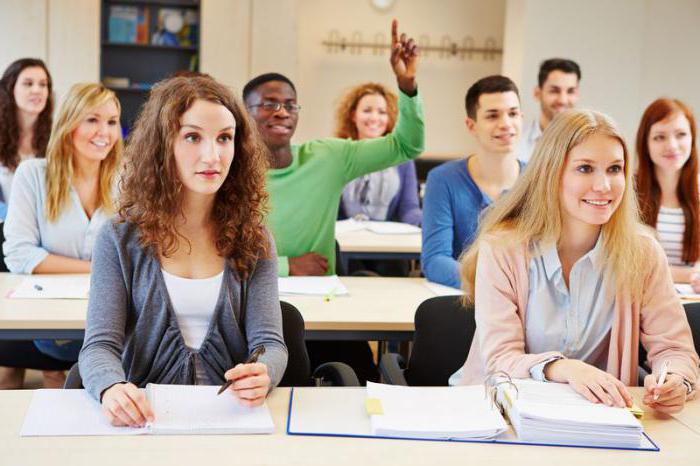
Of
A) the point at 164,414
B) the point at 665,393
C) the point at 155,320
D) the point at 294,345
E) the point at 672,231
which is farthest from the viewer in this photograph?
the point at 672,231

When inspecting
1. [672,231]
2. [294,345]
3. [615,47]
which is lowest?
[294,345]

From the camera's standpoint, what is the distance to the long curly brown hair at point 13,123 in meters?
4.68

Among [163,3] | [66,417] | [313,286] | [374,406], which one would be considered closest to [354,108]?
[313,286]

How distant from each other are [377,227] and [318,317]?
2.04 meters

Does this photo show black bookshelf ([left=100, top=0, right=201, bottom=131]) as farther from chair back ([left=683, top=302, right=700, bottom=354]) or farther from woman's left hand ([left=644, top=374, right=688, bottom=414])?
woman's left hand ([left=644, top=374, right=688, bottom=414])

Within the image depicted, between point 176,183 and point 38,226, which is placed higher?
point 176,183

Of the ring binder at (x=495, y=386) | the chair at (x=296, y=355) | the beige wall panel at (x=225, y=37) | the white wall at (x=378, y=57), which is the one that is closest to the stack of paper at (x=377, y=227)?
the chair at (x=296, y=355)

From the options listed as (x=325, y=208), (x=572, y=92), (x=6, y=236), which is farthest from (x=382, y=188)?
(x=6, y=236)

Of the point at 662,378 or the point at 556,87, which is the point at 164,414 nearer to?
the point at 662,378

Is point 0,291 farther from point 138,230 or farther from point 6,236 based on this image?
point 138,230

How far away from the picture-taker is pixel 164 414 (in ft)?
5.63

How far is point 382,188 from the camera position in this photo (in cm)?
515

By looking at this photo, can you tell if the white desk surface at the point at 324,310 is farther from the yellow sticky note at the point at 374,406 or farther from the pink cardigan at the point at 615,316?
the yellow sticky note at the point at 374,406

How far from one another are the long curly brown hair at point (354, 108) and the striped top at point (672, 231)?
2392 millimetres
